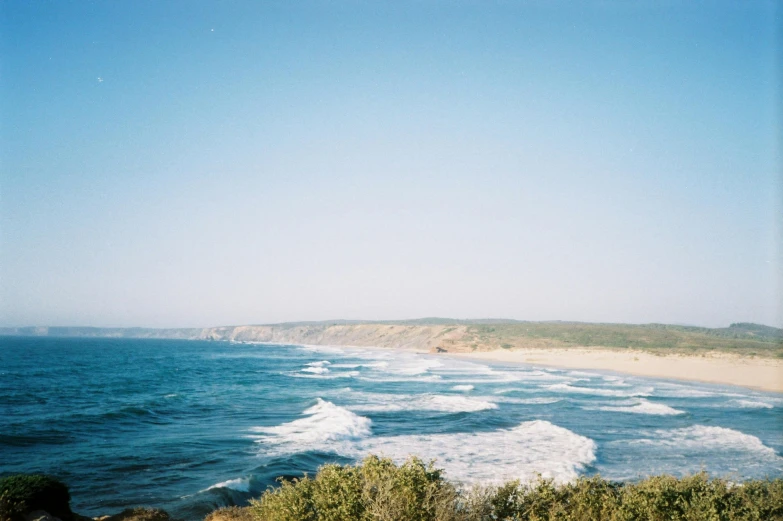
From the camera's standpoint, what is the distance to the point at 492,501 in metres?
8.24

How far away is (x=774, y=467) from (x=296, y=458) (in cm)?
1875

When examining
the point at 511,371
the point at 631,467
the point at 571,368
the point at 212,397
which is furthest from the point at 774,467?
the point at 571,368

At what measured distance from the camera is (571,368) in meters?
66.2

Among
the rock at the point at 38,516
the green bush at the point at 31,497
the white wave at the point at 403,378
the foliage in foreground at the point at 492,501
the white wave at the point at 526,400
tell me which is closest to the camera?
the foliage in foreground at the point at 492,501

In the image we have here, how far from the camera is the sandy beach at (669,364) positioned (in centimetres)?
4945

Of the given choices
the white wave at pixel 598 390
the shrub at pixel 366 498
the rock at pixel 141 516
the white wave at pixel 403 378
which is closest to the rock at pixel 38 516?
the rock at pixel 141 516

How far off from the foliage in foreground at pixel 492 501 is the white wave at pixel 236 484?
7608mm

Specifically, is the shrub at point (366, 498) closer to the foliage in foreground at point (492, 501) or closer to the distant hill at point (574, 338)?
the foliage in foreground at point (492, 501)

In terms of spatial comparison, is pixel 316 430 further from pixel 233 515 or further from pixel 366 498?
pixel 366 498

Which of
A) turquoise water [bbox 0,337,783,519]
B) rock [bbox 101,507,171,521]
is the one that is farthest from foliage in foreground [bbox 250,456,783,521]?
turquoise water [bbox 0,337,783,519]

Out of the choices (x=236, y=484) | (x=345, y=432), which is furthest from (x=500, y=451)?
(x=236, y=484)

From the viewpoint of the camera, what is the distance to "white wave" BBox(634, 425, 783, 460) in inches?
842

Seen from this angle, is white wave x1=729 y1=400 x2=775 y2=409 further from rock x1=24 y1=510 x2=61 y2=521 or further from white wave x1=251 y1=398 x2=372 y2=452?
rock x1=24 y1=510 x2=61 y2=521

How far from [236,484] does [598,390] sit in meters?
35.6
